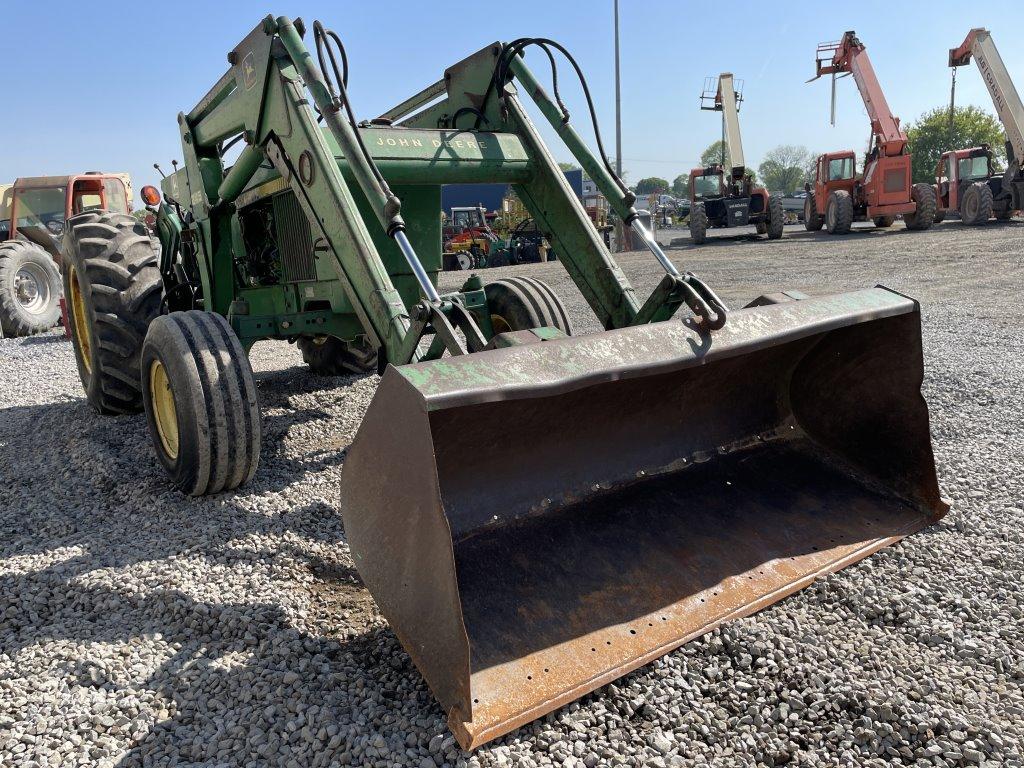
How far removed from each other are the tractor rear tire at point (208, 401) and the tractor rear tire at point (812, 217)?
20.3 metres

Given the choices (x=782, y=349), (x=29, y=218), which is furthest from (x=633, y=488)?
(x=29, y=218)

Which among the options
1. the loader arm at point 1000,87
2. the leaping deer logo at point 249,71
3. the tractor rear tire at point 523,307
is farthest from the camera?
the loader arm at point 1000,87

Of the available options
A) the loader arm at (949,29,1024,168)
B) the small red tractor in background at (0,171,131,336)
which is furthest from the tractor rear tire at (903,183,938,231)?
the small red tractor in background at (0,171,131,336)

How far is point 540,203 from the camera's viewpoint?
3.92 meters

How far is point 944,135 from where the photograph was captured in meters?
54.8

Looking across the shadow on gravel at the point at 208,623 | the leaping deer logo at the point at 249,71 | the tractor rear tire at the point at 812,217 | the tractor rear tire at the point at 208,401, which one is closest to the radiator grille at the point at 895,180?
the tractor rear tire at the point at 812,217

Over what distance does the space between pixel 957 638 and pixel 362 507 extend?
5.72 feet

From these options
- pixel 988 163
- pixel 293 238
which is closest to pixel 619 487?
pixel 293 238

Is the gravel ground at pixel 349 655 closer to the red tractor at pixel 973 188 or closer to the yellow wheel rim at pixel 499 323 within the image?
the yellow wheel rim at pixel 499 323

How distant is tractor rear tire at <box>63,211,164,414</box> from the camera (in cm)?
448

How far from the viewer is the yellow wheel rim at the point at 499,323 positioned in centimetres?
461

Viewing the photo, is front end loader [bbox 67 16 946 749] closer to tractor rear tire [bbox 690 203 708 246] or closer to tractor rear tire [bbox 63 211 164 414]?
tractor rear tire [bbox 63 211 164 414]

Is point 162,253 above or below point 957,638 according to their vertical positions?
above

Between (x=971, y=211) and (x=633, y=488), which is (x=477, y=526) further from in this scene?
(x=971, y=211)
